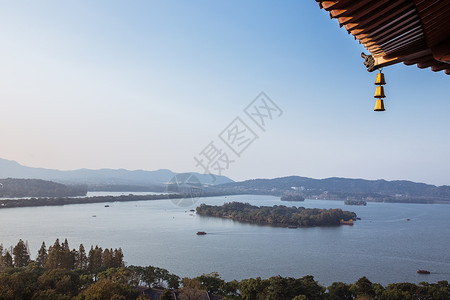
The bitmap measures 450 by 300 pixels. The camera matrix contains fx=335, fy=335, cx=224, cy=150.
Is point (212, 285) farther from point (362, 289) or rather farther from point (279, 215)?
point (279, 215)

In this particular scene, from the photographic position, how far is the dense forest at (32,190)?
37219 mm

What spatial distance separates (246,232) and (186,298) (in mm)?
13573

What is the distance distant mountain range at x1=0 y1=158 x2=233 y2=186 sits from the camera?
73131 millimetres

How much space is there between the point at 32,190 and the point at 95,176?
5834 cm

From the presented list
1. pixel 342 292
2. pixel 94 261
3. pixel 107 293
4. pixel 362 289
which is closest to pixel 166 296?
pixel 107 293

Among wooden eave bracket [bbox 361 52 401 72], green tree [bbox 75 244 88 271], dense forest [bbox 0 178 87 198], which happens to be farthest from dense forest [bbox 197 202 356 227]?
wooden eave bracket [bbox 361 52 401 72]

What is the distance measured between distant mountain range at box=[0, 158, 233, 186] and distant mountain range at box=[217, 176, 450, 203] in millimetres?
12728

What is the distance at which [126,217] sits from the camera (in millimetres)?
25344

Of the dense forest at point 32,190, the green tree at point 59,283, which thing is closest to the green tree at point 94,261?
the green tree at point 59,283

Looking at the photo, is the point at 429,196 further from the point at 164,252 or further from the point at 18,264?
the point at 18,264

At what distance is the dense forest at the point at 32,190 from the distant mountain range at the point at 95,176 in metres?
24.1

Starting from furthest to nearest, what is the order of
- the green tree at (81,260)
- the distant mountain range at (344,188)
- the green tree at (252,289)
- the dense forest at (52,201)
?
1. the distant mountain range at (344,188)
2. the dense forest at (52,201)
3. the green tree at (81,260)
4. the green tree at (252,289)

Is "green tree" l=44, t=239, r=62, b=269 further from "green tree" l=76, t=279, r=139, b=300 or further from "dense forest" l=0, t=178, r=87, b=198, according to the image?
"dense forest" l=0, t=178, r=87, b=198

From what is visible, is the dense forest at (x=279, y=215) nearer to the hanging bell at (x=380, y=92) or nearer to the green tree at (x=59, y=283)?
the green tree at (x=59, y=283)
